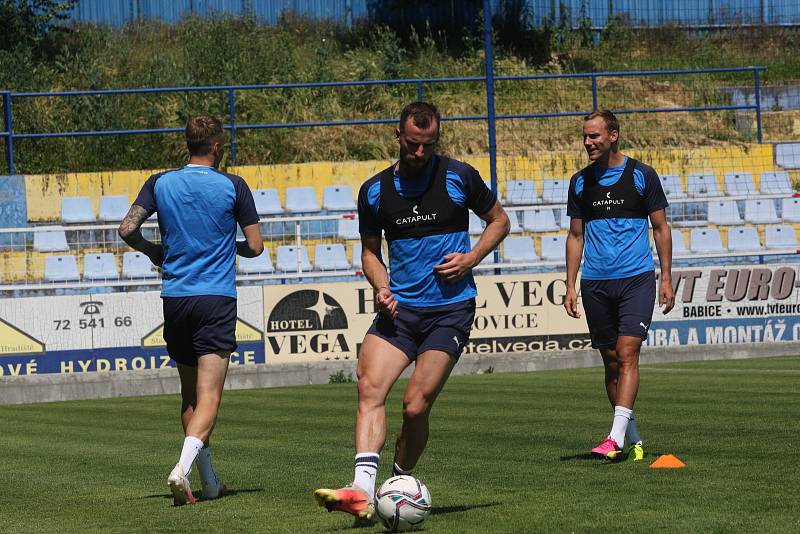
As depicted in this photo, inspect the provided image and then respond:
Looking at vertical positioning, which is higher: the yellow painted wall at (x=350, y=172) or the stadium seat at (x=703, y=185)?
the yellow painted wall at (x=350, y=172)

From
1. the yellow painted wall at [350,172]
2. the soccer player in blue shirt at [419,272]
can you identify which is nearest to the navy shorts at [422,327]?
the soccer player in blue shirt at [419,272]

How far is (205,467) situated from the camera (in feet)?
25.1

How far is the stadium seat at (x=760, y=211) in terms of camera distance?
2247cm

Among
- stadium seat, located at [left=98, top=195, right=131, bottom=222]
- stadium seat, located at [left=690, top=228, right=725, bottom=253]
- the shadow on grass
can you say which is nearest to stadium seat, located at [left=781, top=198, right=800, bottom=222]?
stadium seat, located at [left=690, top=228, right=725, bottom=253]

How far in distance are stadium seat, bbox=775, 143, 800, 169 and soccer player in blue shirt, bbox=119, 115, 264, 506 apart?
811 inches

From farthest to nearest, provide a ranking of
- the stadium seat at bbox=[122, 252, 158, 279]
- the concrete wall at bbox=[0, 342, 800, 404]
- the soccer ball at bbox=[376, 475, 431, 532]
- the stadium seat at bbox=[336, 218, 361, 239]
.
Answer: the stadium seat at bbox=[336, 218, 361, 239], the stadium seat at bbox=[122, 252, 158, 279], the concrete wall at bbox=[0, 342, 800, 404], the soccer ball at bbox=[376, 475, 431, 532]

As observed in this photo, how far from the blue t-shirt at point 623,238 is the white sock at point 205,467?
296 cm

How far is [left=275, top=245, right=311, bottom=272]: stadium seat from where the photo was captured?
1952 centimetres

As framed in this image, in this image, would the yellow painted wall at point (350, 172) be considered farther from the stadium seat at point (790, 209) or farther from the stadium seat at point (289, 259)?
the stadium seat at point (289, 259)

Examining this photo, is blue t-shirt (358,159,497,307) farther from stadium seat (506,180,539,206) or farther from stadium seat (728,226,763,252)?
stadium seat (506,180,539,206)

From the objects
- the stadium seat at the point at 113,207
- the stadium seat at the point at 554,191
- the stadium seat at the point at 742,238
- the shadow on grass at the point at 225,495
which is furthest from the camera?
the stadium seat at the point at 554,191

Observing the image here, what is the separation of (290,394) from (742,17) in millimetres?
21912

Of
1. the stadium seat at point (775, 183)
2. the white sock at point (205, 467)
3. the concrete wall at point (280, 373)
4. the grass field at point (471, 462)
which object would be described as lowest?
the concrete wall at point (280, 373)

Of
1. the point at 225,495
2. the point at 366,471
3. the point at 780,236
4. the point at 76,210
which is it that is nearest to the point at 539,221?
the point at 780,236
